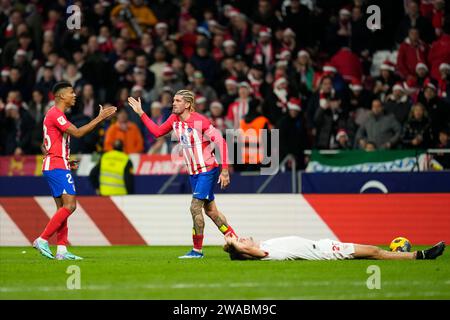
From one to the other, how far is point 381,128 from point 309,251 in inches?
348

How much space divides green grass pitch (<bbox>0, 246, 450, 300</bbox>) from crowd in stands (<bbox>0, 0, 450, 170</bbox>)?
8181mm

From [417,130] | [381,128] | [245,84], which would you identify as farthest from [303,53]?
[417,130]

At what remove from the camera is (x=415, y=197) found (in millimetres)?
18250

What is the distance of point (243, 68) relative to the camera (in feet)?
80.9

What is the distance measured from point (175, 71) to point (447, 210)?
31.1ft

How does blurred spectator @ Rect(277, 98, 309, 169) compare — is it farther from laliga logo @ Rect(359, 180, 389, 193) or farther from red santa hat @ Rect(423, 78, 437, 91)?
red santa hat @ Rect(423, 78, 437, 91)

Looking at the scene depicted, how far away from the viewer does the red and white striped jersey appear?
48.8 feet

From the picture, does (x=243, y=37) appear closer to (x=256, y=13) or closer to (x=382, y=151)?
(x=256, y=13)

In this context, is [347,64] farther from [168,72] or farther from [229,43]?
[168,72]

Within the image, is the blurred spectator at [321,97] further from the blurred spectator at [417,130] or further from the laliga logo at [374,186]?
the laliga logo at [374,186]

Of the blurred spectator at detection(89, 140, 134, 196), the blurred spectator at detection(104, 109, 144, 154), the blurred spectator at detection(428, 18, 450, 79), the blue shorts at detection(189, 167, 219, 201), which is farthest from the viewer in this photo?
the blurred spectator at detection(104, 109, 144, 154)

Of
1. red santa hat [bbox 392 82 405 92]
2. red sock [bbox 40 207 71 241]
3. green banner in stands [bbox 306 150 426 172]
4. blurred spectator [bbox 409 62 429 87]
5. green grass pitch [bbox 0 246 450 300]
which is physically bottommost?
green grass pitch [bbox 0 246 450 300]

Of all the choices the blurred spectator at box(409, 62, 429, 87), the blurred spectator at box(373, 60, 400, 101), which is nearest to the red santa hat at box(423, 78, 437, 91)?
the blurred spectator at box(409, 62, 429, 87)
